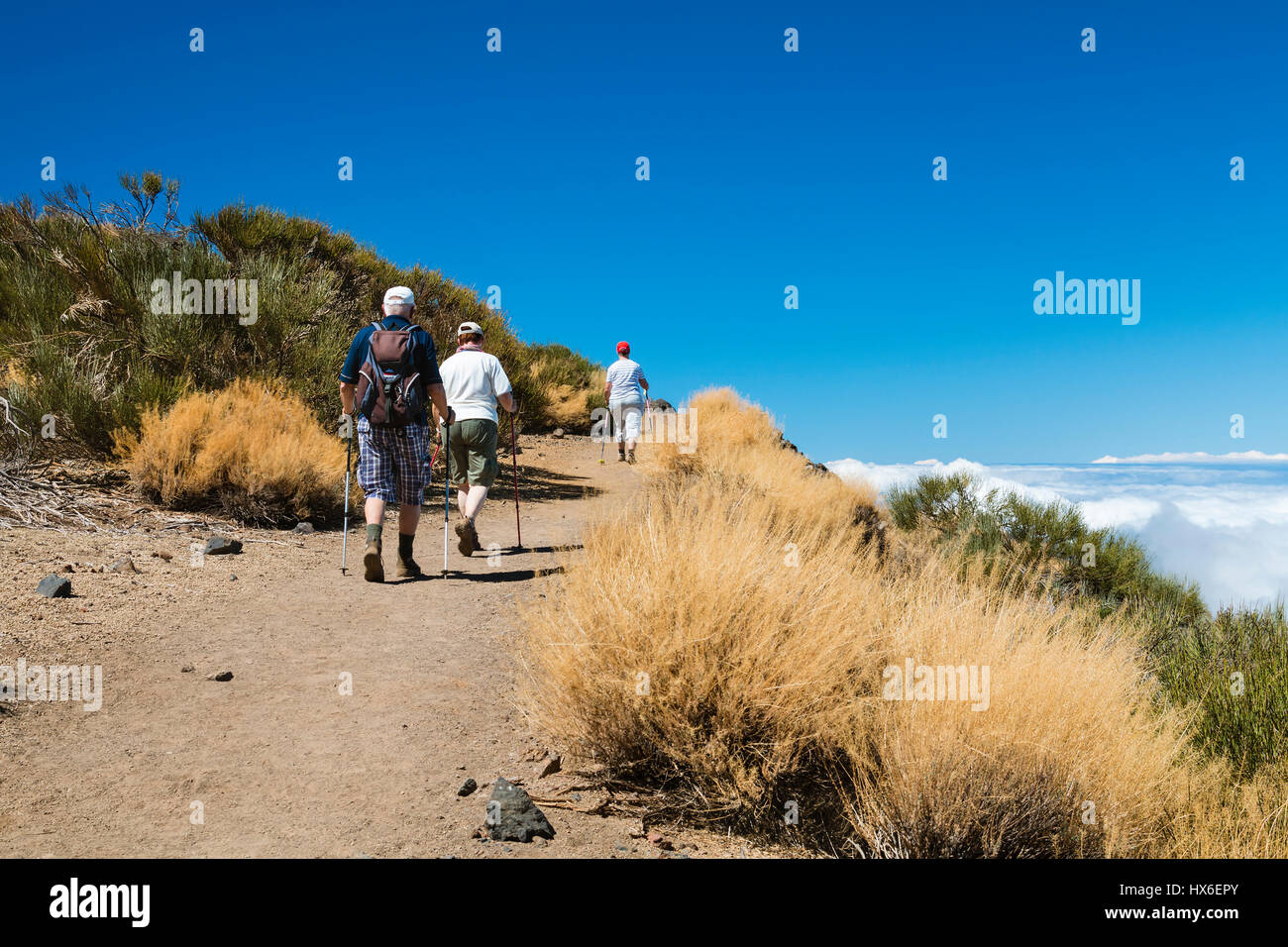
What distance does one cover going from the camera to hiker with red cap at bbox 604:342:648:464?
13062 mm

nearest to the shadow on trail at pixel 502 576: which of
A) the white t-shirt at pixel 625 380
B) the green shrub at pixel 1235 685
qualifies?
the green shrub at pixel 1235 685

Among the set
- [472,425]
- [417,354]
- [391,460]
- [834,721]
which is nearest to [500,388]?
[472,425]

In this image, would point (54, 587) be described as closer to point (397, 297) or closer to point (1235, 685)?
point (397, 297)

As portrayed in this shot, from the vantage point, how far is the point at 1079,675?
3600mm

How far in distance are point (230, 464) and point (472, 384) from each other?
107 inches

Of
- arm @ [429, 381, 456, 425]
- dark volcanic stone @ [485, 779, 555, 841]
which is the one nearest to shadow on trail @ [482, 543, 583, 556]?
arm @ [429, 381, 456, 425]

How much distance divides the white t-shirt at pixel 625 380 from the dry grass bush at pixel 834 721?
30.5 ft

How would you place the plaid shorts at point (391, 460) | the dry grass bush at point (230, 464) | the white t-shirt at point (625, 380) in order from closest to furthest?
the plaid shorts at point (391, 460), the dry grass bush at point (230, 464), the white t-shirt at point (625, 380)

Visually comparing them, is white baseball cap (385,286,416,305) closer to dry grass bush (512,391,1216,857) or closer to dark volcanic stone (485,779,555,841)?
dry grass bush (512,391,1216,857)

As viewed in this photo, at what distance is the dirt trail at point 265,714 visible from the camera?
9.46ft

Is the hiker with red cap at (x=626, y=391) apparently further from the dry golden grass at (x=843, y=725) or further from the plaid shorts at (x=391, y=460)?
the dry golden grass at (x=843, y=725)

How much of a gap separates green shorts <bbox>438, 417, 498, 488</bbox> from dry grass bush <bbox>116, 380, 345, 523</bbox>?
2.03 meters
